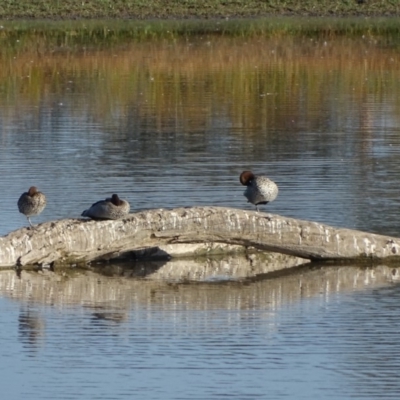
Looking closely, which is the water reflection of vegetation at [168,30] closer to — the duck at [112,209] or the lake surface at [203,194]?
the lake surface at [203,194]

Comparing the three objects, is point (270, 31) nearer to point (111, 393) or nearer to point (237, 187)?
point (237, 187)

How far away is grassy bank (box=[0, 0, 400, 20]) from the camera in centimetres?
4012

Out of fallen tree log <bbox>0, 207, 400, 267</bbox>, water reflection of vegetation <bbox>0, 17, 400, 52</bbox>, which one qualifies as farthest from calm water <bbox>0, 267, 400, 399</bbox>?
water reflection of vegetation <bbox>0, 17, 400, 52</bbox>

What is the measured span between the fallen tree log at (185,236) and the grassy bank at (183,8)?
89.7 feet

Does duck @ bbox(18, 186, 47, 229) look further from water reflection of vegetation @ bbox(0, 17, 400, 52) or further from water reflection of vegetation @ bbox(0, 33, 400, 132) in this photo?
water reflection of vegetation @ bbox(0, 17, 400, 52)

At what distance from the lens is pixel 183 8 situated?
40438 millimetres

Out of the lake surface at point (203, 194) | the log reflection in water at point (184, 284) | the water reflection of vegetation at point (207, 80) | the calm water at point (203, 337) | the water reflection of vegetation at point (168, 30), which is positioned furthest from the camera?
the water reflection of vegetation at point (168, 30)

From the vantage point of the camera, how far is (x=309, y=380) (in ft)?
31.4

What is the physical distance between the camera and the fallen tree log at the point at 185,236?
12.8 m

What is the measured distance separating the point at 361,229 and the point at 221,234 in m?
1.84

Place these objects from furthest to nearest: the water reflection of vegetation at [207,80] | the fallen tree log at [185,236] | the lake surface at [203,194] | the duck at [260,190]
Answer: the water reflection of vegetation at [207,80] → the duck at [260,190] → the fallen tree log at [185,236] → the lake surface at [203,194]

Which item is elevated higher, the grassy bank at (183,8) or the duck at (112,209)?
the grassy bank at (183,8)

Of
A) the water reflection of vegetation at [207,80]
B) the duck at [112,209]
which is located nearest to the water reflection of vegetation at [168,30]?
the water reflection of vegetation at [207,80]

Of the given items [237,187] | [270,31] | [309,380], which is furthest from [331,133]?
[270,31]
